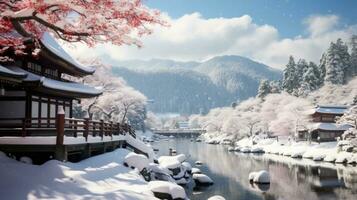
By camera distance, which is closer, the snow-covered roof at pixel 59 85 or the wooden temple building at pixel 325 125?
the snow-covered roof at pixel 59 85

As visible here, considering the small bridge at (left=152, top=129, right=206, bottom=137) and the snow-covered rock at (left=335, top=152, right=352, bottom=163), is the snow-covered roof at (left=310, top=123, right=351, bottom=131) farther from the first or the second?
the small bridge at (left=152, top=129, right=206, bottom=137)

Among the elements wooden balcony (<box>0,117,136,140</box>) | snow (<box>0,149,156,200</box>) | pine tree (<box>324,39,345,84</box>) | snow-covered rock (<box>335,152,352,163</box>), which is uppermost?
pine tree (<box>324,39,345,84</box>)

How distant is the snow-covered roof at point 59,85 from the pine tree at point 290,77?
73.3m

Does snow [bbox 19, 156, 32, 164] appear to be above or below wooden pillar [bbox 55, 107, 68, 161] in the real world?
below

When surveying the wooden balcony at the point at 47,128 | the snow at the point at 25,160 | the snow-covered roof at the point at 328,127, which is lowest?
the snow at the point at 25,160

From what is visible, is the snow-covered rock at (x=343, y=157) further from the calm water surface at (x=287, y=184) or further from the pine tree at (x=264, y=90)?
the pine tree at (x=264, y=90)

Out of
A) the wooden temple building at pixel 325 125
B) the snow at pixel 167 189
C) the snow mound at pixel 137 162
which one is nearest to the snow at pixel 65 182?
the snow at pixel 167 189

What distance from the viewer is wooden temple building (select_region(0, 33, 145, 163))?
15.7 m

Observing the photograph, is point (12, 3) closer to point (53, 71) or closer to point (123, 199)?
point (123, 199)

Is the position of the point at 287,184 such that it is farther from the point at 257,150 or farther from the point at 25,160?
the point at 257,150

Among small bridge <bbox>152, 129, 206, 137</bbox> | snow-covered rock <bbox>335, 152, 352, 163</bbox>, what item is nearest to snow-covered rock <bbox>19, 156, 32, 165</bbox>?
snow-covered rock <bbox>335, 152, 352, 163</bbox>

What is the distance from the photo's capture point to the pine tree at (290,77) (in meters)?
90.8

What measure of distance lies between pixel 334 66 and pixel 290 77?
1100 centimetres

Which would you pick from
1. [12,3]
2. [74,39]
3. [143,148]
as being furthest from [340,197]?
[12,3]
